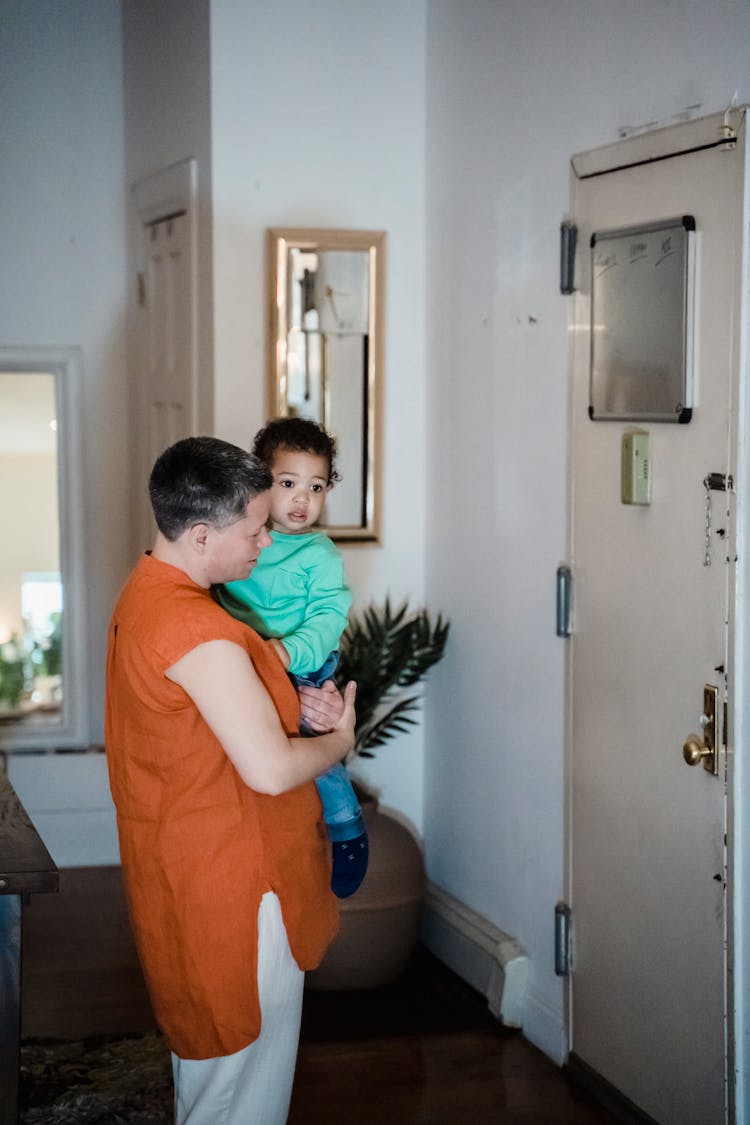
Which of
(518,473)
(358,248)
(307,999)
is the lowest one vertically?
(307,999)

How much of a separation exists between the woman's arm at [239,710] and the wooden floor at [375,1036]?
65.0 inches

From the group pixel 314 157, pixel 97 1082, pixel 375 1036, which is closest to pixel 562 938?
pixel 375 1036

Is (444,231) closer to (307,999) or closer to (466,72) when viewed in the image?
(466,72)

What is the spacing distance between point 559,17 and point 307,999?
9.61 ft

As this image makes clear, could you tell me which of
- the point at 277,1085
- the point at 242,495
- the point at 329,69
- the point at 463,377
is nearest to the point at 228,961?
the point at 277,1085

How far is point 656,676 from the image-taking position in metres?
3.32

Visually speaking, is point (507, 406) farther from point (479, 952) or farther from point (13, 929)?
point (13, 929)

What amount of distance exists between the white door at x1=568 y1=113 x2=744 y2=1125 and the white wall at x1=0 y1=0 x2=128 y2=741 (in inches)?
99.2

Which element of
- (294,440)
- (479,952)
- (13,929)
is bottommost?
(479,952)

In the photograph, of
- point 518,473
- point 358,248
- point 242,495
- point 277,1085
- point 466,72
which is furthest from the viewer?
point 358,248

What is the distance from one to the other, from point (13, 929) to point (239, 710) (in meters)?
0.69

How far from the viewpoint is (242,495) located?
2.35m

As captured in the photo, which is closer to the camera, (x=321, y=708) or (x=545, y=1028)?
(x=321, y=708)

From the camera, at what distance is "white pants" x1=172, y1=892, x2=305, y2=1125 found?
8.03 ft
